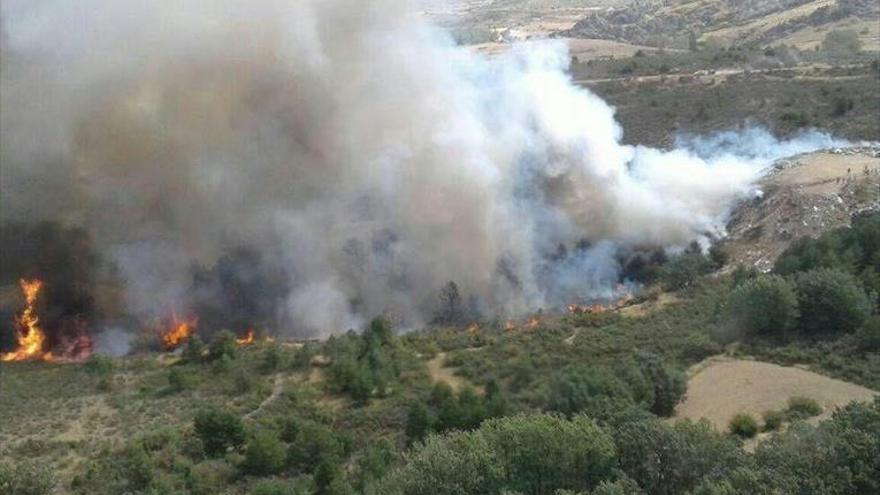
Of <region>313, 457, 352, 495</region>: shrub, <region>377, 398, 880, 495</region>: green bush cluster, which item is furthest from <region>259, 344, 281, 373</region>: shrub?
<region>377, 398, 880, 495</region>: green bush cluster

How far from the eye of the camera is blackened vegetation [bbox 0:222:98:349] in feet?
105

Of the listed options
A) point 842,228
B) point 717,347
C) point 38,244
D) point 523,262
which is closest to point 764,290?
point 717,347

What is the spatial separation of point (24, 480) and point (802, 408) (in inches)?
697

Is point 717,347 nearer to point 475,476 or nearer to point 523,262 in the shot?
point 523,262

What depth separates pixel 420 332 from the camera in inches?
1194

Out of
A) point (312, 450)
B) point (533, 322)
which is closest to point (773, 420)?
point (312, 450)

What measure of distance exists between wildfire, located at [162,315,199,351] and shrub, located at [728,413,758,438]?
20.0 metres

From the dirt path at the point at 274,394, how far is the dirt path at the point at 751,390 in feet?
38.6

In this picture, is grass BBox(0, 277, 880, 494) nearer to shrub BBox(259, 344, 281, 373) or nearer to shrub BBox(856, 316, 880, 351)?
shrub BBox(259, 344, 281, 373)

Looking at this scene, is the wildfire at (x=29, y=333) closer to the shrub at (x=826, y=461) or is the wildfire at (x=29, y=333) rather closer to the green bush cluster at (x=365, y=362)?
the green bush cluster at (x=365, y=362)

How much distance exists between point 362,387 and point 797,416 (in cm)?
1202

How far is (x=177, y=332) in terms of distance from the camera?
31.6 m

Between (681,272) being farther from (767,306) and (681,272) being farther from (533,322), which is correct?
(767,306)

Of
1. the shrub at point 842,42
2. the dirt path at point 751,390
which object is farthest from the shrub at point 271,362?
the shrub at point 842,42
